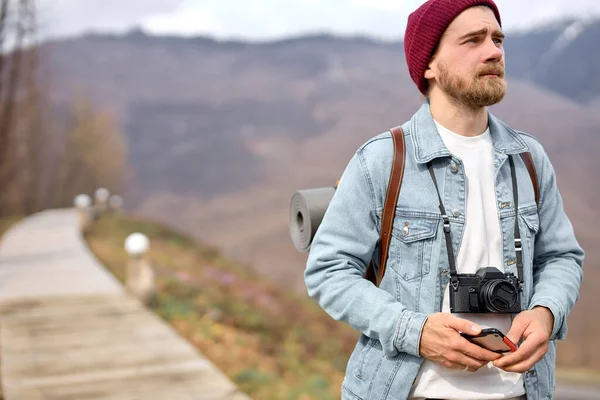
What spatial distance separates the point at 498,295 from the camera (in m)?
1.53

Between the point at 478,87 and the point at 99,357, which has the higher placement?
the point at 478,87

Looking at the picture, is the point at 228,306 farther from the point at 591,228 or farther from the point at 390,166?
the point at 591,228

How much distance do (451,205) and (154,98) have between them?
37.2 metres

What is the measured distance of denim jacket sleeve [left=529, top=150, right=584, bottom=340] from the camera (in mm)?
1688

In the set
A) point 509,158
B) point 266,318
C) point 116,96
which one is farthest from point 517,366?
point 116,96

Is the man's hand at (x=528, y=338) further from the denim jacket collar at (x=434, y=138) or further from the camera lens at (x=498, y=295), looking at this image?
the denim jacket collar at (x=434, y=138)

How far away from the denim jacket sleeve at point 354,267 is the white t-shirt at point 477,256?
12 centimetres

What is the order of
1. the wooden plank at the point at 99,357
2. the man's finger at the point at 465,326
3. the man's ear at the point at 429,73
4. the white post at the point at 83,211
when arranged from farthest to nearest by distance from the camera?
the white post at the point at 83,211
the wooden plank at the point at 99,357
the man's ear at the point at 429,73
the man's finger at the point at 465,326

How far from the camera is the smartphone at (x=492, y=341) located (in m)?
1.44

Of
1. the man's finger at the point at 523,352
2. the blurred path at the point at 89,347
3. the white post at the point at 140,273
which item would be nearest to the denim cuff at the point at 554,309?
the man's finger at the point at 523,352

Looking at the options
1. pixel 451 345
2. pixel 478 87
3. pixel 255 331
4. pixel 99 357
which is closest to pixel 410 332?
pixel 451 345

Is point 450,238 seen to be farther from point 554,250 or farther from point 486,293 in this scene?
point 554,250

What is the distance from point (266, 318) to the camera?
8.02 m

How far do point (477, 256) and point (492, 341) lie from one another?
0.82ft
